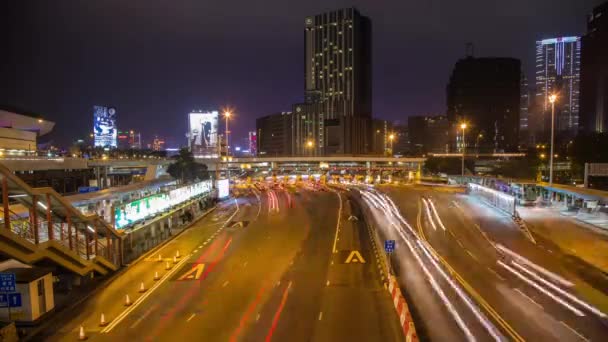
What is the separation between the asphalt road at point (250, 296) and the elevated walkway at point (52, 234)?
1953 millimetres

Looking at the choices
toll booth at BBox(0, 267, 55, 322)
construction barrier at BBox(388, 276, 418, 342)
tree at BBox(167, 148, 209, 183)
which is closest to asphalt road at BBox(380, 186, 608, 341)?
construction barrier at BBox(388, 276, 418, 342)

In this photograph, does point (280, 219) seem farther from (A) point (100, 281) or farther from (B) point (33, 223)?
(B) point (33, 223)

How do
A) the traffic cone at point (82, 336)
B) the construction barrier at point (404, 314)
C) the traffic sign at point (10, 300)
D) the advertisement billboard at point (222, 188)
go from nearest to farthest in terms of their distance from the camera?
the construction barrier at point (404, 314) → the traffic cone at point (82, 336) → the traffic sign at point (10, 300) → the advertisement billboard at point (222, 188)

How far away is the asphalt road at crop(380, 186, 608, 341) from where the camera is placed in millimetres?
17672

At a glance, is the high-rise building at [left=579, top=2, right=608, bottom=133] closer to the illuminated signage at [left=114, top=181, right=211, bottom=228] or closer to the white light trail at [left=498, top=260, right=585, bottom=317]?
the white light trail at [left=498, top=260, right=585, bottom=317]

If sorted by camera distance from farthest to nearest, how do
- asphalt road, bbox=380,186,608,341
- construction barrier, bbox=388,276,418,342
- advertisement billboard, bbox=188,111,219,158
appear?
1. advertisement billboard, bbox=188,111,219,158
2. asphalt road, bbox=380,186,608,341
3. construction barrier, bbox=388,276,418,342

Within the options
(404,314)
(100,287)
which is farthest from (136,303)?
(404,314)

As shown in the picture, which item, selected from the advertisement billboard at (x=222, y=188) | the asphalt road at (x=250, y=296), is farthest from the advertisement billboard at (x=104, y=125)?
the asphalt road at (x=250, y=296)

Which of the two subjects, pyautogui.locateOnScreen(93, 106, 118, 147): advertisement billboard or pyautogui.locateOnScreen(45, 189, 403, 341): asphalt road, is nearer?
pyautogui.locateOnScreen(45, 189, 403, 341): asphalt road

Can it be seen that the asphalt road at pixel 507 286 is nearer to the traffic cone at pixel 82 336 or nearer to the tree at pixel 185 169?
the traffic cone at pixel 82 336

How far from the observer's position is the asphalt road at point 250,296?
17688 millimetres

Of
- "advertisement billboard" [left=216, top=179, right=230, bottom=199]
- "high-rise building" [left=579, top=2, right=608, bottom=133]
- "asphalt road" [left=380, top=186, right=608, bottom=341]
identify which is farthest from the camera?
"high-rise building" [left=579, top=2, right=608, bottom=133]

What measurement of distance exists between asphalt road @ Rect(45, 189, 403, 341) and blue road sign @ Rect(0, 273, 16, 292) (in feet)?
8.17

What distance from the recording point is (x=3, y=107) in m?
71.0
